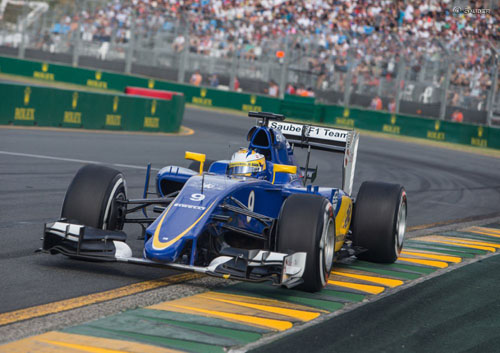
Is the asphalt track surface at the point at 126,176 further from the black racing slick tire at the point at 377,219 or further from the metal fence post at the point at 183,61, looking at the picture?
the metal fence post at the point at 183,61

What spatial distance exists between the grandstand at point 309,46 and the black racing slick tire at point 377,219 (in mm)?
20548

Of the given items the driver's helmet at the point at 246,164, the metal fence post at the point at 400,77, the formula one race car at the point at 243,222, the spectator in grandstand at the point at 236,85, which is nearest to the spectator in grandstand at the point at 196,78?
the spectator in grandstand at the point at 236,85

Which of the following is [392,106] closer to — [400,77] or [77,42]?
[400,77]

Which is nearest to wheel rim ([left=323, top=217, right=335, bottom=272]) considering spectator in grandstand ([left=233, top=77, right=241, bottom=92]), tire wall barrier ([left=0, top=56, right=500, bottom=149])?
tire wall barrier ([left=0, top=56, right=500, bottom=149])

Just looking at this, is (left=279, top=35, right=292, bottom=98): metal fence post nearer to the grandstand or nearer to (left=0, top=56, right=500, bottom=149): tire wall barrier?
the grandstand

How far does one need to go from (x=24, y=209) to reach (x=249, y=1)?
29400 mm

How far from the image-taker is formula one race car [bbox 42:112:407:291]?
6230 millimetres

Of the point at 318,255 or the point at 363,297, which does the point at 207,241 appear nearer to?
the point at 318,255

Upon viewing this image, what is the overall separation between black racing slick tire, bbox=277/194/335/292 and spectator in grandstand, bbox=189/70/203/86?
26.8 metres

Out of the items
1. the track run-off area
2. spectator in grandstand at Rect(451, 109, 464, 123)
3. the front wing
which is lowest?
the track run-off area

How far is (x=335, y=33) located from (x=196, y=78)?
21.3ft

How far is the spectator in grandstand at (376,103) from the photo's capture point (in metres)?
29.8

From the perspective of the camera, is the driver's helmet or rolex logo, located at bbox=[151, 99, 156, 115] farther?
rolex logo, located at bbox=[151, 99, 156, 115]

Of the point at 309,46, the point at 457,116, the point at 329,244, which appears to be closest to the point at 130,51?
the point at 309,46
